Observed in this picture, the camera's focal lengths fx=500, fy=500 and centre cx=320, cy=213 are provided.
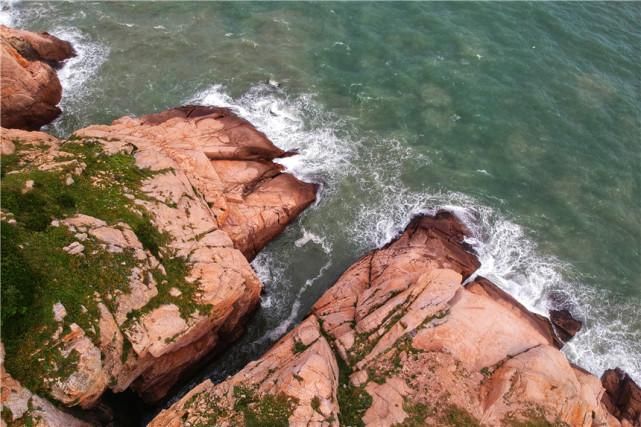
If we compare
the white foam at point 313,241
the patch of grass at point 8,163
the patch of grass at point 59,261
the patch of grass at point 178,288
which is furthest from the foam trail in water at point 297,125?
the patch of grass at point 8,163

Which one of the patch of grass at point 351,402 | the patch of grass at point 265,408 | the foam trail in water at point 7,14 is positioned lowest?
the patch of grass at point 351,402

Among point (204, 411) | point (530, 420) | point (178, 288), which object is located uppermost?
point (178, 288)

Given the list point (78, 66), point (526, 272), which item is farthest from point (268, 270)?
point (78, 66)

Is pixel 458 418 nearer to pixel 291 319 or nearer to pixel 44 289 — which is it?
pixel 291 319

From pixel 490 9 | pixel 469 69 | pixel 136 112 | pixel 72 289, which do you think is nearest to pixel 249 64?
pixel 136 112

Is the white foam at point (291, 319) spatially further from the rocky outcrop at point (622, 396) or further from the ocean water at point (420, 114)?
the rocky outcrop at point (622, 396)
